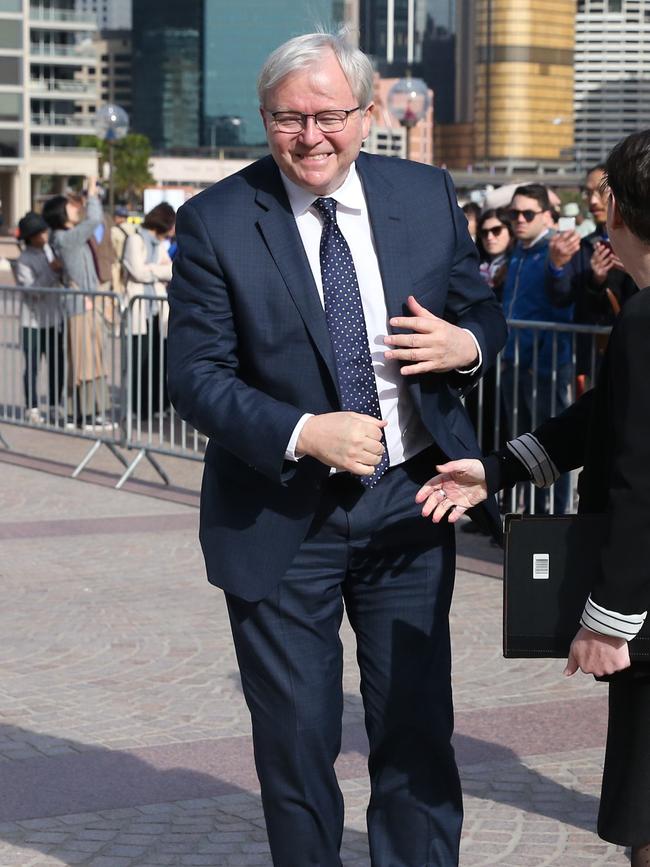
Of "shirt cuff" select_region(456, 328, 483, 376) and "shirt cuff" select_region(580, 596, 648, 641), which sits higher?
"shirt cuff" select_region(456, 328, 483, 376)

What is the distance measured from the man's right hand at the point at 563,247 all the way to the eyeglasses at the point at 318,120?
5.24 meters

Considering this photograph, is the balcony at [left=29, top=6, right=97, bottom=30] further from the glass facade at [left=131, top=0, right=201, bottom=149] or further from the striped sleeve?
the striped sleeve

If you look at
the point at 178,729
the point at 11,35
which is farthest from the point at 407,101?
the point at 11,35

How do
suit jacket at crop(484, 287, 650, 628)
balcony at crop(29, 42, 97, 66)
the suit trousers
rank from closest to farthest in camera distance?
suit jacket at crop(484, 287, 650, 628)
the suit trousers
balcony at crop(29, 42, 97, 66)

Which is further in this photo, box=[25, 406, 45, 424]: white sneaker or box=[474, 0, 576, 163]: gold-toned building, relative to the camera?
box=[474, 0, 576, 163]: gold-toned building

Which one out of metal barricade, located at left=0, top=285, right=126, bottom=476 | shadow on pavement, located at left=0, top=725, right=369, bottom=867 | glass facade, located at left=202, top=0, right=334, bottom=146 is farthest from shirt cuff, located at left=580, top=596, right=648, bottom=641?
glass facade, located at left=202, top=0, right=334, bottom=146

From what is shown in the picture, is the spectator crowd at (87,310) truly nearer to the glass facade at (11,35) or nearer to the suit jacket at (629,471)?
the suit jacket at (629,471)

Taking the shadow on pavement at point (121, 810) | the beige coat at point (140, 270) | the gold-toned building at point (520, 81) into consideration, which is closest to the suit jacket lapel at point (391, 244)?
the shadow on pavement at point (121, 810)

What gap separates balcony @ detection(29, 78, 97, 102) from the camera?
125 metres

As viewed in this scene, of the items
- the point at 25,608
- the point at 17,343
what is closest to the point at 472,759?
the point at 25,608

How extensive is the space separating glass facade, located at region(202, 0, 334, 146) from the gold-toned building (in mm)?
23162

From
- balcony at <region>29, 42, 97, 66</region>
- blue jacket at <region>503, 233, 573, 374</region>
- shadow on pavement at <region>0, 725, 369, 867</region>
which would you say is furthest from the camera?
balcony at <region>29, 42, 97, 66</region>

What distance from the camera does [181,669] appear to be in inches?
232

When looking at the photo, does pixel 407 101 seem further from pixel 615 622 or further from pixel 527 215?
pixel 615 622
